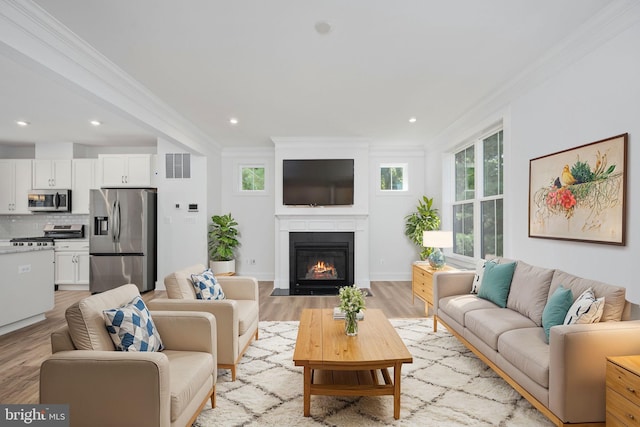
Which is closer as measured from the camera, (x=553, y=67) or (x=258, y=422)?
(x=258, y=422)

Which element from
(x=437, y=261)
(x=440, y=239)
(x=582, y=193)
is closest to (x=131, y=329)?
(x=582, y=193)

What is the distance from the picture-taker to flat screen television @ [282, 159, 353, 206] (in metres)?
6.27

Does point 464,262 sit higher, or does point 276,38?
point 276,38

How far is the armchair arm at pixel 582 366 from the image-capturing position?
192 cm

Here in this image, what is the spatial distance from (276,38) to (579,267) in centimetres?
312

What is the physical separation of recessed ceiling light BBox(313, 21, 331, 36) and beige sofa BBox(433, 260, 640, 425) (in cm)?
254

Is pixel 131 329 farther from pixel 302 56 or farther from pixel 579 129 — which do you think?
pixel 579 129

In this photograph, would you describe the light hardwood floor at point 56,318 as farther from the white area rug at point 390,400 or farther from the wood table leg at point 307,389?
the wood table leg at point 307,389

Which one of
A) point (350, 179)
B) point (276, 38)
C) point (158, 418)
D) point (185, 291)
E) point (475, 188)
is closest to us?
point (158, 418)

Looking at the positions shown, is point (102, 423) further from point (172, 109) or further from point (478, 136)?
point (478, 136)

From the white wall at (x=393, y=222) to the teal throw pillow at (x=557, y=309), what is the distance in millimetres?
4522

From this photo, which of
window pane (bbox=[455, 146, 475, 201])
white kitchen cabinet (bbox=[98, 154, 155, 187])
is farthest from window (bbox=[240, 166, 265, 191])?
window pane (bbox=[455, 146, 475, 201])

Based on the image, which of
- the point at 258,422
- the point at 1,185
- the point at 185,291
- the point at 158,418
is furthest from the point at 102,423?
the point at 1,185

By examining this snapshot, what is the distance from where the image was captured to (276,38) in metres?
2.81
